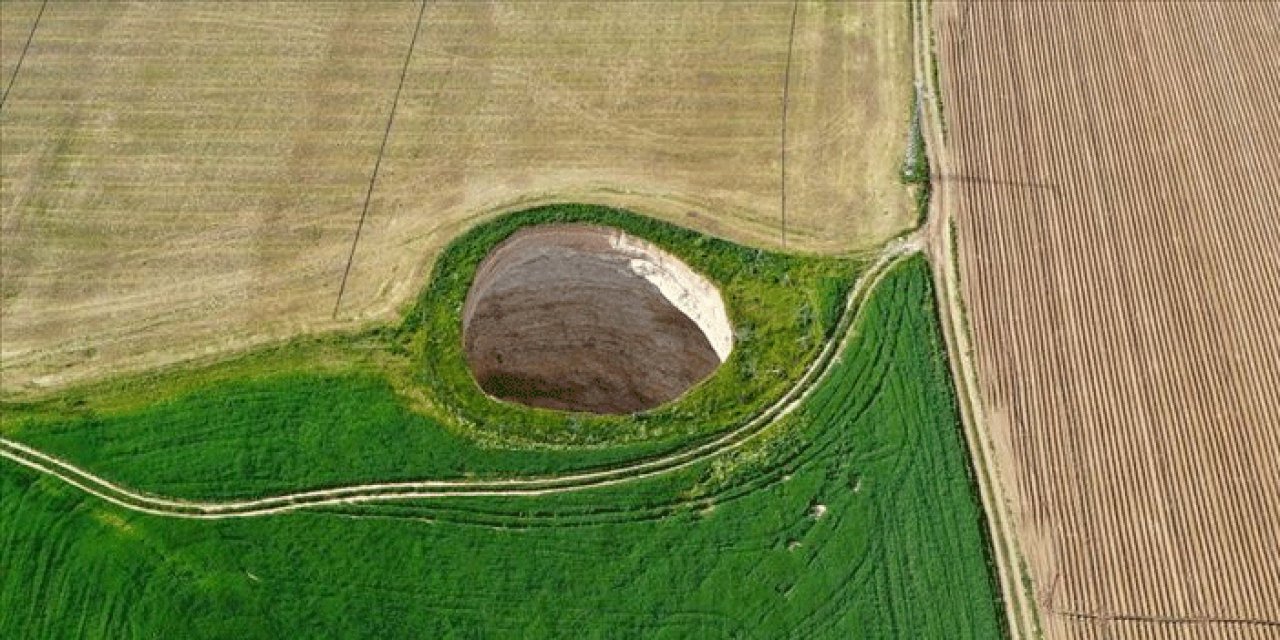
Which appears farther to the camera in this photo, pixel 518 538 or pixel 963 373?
pixel 963 373

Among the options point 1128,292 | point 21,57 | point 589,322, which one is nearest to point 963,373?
point 1128,292

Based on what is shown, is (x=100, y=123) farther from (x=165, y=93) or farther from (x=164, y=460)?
(x=164, y=460)

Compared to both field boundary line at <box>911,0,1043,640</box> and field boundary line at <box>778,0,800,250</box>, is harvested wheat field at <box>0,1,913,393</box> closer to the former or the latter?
field boundary line at <box>778,0,800,250</box>

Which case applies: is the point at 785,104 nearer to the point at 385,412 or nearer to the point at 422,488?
the point at 385,412

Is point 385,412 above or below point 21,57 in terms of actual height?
below

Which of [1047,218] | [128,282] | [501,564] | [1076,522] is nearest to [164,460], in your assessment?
[128,282]

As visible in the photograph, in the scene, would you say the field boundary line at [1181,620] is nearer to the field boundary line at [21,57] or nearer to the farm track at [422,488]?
the farm track at [422,488]
